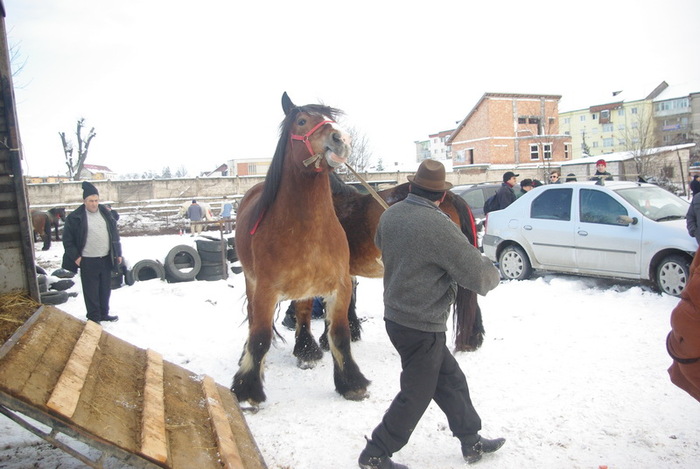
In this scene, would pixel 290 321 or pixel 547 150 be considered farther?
pixel 547 150

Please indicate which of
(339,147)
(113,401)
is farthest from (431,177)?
(113,401)

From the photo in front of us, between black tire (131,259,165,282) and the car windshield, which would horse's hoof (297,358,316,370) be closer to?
black tire (131,259,165,282)

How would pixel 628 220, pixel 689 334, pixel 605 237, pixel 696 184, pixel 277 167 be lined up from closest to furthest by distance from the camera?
1. pixel 689 334
2. pixel 277 167
3. pixel 628 220
4. pixel 605 237
5. pixel 696 184

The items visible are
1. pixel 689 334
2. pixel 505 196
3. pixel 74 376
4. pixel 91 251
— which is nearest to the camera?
pixel 689 334

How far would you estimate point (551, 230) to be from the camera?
8391 mm

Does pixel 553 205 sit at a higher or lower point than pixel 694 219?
higher

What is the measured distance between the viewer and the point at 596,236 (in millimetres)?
7691

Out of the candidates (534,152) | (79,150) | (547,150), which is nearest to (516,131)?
(534,152)

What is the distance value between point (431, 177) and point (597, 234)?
582cm

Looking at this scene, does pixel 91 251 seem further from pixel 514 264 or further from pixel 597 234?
pixel 597 234

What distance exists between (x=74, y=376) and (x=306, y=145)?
245cm

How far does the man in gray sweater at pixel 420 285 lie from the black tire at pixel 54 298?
21.8ft

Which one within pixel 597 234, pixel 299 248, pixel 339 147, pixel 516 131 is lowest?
pixel 597 234

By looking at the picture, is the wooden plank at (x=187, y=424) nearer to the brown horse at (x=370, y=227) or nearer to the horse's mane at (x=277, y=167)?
the horse's mane at (x=277, y=167)
